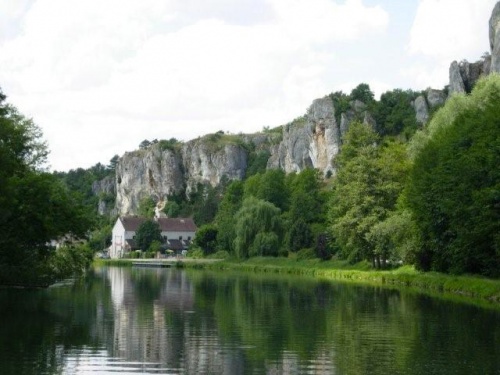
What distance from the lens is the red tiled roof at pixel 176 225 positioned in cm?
17077

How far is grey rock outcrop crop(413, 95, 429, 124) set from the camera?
142m

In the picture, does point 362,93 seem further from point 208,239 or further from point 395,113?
point 208,239

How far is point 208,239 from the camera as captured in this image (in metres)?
132

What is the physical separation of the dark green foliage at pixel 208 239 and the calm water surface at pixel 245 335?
3319 inches

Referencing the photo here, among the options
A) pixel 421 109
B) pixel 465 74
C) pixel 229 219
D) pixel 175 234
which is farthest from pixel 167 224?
pixel 465 74

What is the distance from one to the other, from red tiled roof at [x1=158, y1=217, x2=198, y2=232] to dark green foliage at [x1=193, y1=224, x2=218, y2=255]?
3795 centimetres

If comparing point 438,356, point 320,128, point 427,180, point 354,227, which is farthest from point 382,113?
point 438,356

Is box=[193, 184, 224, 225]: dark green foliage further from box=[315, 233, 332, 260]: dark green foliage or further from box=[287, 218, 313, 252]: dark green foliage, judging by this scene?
box=[315, 233, 332, 260]: dark green foliage

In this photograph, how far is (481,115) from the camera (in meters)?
52.1

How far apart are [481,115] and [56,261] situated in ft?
104

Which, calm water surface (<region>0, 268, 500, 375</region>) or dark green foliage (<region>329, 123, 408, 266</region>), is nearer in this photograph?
calm water surface (<region>0, 268, 500, 375</region>)

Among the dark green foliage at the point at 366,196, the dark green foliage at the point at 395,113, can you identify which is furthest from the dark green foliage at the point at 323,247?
the dark green foliage at the point at 395,113

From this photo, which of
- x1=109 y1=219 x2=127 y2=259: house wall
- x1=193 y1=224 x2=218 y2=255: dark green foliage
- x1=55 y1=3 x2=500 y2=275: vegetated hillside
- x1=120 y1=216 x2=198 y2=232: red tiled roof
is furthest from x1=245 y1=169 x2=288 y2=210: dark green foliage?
x1=109 y1=219 x2=127 y2=259: house wall

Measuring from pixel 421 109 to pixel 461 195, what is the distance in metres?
96.3
